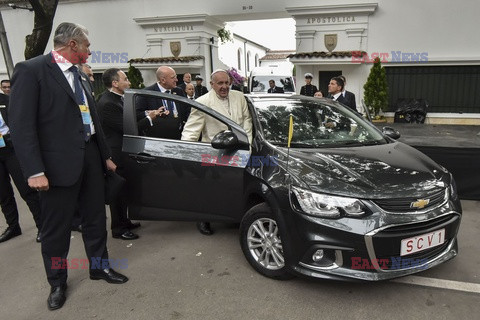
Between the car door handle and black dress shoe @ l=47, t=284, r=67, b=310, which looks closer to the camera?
black dress shoe @ l=47, t=284, r=67, b=310

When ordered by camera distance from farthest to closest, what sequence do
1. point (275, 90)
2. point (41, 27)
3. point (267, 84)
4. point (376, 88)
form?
point (267, 84) → point (376, 88) → point (275, 90) → point (41, 27)

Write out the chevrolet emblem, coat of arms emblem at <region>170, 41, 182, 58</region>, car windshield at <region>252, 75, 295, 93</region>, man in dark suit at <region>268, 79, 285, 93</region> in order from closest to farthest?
the chevrolet emblem, man in dark suit at <region>268, 79, 285, 93</region>, car windshield at <region>252, 75, 295, 93</region>, coat of arms emblem at <region>170, 41, 182, 58</region>

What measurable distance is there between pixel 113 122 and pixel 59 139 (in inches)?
43.0

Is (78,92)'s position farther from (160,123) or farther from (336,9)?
(336,9)

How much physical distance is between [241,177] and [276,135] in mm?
500

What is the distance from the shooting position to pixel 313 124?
3.45 meters

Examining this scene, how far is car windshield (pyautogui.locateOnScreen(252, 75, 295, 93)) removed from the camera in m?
11.3

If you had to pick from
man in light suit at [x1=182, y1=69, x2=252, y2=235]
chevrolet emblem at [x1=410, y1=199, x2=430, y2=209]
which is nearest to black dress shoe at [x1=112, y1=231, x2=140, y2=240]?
man in light suit at [x1=182, y1=69, x2=252, y2=235]

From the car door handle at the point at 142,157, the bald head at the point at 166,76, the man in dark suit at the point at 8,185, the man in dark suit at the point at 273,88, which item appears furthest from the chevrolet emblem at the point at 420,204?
the man in dark suit at the point at 273,88

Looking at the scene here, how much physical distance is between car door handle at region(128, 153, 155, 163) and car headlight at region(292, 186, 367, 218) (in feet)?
5.19

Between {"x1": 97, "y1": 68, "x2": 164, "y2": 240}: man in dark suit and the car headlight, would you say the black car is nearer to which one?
the car headlight

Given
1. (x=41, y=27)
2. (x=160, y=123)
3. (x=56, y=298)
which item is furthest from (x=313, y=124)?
(x=41, y=27)

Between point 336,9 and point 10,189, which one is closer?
point 10,189

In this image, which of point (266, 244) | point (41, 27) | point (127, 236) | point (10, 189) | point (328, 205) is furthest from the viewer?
point (41, 27)
